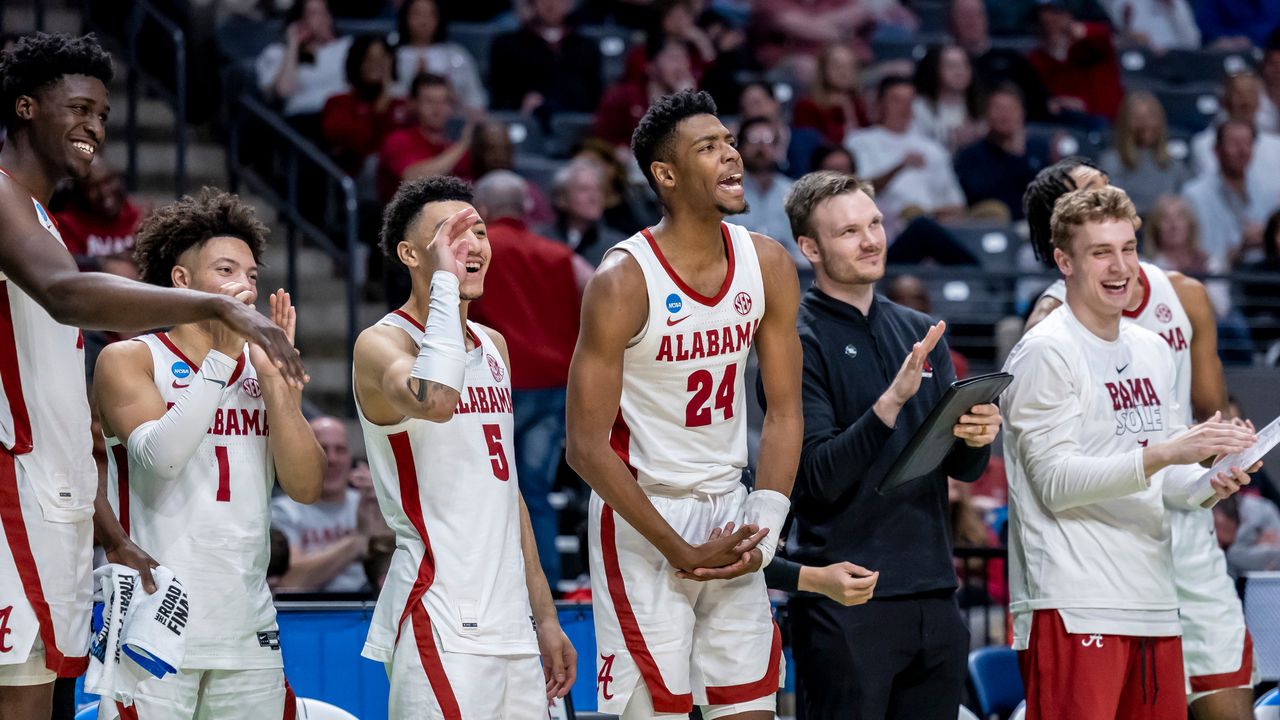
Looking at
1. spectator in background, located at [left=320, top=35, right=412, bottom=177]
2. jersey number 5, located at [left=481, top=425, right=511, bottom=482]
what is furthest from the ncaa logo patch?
spectator in background, located at [left=320, top=35, right=412, bottom=177]

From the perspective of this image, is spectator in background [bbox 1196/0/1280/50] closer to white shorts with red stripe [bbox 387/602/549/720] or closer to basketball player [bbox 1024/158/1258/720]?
basketball player [bbox 1024/158/1258/720]

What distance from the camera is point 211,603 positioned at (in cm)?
425

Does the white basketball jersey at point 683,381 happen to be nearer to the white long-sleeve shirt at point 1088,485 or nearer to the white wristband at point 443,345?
the white wristband at point 443,345

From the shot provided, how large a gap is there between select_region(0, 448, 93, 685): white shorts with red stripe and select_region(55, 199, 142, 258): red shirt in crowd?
488 cm

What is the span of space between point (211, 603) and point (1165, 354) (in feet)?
9.93

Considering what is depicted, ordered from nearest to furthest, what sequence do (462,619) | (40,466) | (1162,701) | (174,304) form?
(174,304) < (40,466) < (462,619) < (1162,701)

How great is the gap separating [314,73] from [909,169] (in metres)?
4.12

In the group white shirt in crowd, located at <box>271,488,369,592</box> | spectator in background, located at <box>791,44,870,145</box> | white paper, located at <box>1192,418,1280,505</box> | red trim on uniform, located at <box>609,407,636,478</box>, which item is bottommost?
white shirt in crowd, located at <box>271,488,369,592</box>

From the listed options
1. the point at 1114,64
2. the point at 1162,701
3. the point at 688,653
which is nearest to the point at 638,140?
the point at 688,653

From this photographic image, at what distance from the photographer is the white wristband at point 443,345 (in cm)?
393

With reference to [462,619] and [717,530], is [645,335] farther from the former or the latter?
[462,619]

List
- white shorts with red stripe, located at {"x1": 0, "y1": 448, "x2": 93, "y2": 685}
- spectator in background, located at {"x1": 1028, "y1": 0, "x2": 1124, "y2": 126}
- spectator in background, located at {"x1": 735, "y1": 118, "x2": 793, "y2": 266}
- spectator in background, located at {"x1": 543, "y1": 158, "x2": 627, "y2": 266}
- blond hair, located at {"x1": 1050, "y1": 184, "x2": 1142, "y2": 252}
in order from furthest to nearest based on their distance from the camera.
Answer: spectator in background, located at {"x1": 1028, "y1": 0, "x2": 1124, "y2": 126} → spectator in background, located at {"x1": 735, "y1": 118, "x2": 793, "y2": 266} → spectator in background, located at {"x1": 543, "y1": 158, "x2": 627, "y2": 266} → blond hair, located at {"x1": 1050, "y1": 184, "x2": 1142, "y2": 252} → white shorts with red stripe, located at {"x1": 0, "y1": 448, "x2": 93, "y2": 685}

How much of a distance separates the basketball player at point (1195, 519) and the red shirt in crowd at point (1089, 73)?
7475 millimetres

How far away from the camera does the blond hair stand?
504cm
